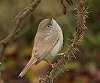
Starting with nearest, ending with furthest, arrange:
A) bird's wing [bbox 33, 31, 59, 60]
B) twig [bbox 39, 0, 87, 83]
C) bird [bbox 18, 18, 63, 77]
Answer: twig [bbox 39, 0, 87, 83] < bird [bbox 18, 18, 63, 77] < bird's wing [bbox 33, 31, 59, 60]

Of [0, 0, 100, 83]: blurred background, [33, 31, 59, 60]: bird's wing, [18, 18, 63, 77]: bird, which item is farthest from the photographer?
[0, 0, 100, 83]: blurred background

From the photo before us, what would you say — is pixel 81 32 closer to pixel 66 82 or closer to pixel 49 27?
pixel 49 27

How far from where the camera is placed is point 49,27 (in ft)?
10.4

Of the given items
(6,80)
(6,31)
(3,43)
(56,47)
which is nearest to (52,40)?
(56,47)

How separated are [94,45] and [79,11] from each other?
14.3 feet

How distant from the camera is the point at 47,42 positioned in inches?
134

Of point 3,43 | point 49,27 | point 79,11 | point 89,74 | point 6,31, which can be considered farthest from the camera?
point 89,74

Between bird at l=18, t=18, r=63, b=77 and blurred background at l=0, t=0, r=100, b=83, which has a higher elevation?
bird at l=18, t=18, r=63, b=77

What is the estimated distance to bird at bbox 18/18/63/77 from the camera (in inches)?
124

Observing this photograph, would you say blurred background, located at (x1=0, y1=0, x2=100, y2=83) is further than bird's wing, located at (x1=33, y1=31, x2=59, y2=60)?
Yes


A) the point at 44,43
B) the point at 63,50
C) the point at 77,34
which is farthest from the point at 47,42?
the point at 63,50

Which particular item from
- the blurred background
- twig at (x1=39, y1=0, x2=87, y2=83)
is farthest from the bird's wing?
the blurred background

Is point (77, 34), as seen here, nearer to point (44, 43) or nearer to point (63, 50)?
point (44, 43)

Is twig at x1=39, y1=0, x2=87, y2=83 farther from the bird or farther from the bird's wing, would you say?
the bird's wing
